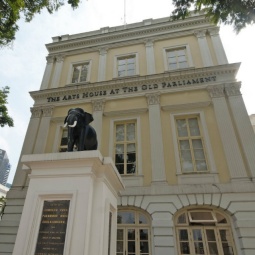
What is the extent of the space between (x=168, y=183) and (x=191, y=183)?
3.06 feet

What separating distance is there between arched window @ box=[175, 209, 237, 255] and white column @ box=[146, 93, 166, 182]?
1795 millimetres

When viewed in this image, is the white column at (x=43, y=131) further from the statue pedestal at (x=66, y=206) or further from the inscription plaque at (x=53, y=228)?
the inscription plaque at (x=53, y=228)

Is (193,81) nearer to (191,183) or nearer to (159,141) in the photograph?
(159,141)

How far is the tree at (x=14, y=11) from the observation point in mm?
7345

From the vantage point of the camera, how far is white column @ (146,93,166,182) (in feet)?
31.2

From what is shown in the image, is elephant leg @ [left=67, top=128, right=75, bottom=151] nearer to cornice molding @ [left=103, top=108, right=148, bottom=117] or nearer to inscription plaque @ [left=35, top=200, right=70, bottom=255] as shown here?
inscription plaque @ [left=35, top=200, right=70, bottom=255]

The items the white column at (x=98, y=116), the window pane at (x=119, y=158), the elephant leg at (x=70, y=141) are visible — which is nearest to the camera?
the elephant leg at (x=70, y=141)

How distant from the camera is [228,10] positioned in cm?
637

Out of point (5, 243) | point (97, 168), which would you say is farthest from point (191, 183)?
point (5, 243)

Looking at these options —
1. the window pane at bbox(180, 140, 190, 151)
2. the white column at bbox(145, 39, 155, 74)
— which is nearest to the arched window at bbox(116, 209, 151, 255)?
the window pane at bbox(180, 140, 190, 151)

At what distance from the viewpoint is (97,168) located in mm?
3578

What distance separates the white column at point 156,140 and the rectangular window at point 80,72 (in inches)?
196

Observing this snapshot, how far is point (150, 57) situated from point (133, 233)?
32.2ft

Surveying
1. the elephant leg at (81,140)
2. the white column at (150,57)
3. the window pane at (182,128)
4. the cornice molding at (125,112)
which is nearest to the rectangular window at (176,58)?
the white column at (150,57)
